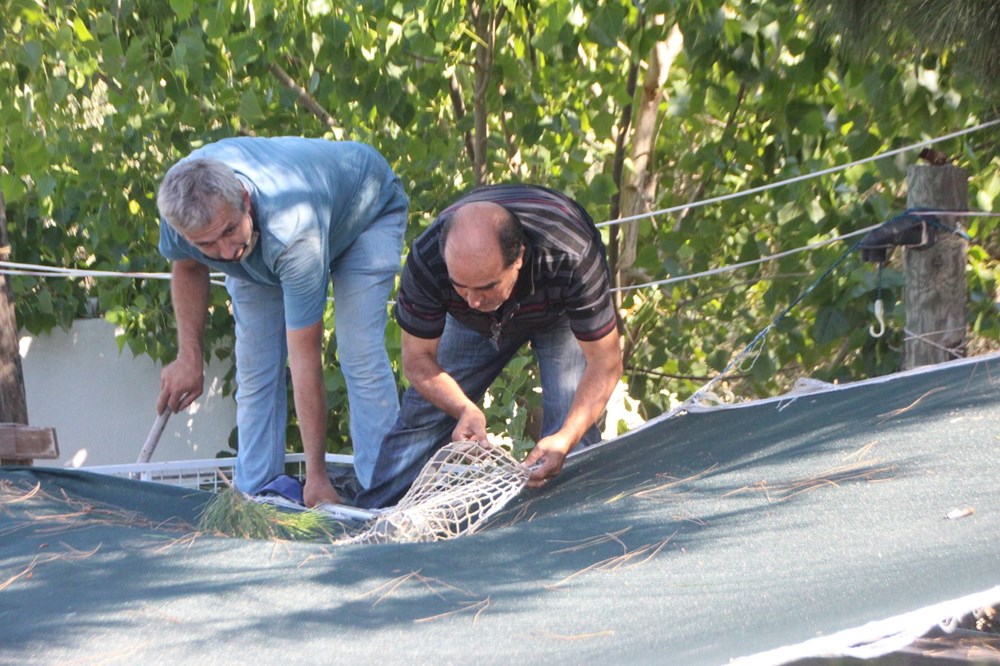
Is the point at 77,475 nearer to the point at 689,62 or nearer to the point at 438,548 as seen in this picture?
the point at 438,548

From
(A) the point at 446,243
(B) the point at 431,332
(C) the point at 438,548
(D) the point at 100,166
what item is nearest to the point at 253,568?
(C) the point at 438,548

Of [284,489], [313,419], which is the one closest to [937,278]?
[313,419]

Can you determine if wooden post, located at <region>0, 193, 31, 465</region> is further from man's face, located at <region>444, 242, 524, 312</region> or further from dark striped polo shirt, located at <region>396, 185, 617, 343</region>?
man's face, located at <region>444, 242, 524, 312</region>

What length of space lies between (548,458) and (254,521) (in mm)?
590

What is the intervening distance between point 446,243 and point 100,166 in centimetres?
273

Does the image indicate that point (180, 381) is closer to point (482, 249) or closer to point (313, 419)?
point (313, 419)

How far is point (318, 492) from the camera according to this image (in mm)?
2787

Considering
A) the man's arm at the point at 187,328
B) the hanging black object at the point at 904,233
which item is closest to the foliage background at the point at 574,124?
the hanging black object at the point at 904,233

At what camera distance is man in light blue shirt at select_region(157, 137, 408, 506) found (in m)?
2.44

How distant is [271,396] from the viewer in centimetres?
311

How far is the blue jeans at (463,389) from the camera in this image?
2775 millimetres

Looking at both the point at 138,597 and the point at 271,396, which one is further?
the point at 271,396

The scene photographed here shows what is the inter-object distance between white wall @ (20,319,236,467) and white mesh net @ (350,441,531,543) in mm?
3450

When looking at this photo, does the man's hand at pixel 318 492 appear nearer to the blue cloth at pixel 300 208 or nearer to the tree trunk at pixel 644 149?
the blue cloth at pixel 300 208
